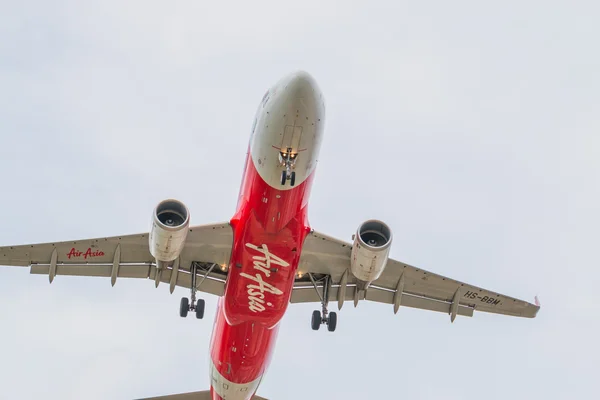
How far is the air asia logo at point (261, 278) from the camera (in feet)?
85.6

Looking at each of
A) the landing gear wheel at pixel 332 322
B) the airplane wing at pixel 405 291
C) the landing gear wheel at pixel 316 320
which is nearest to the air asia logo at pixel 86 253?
the airplane wing at pixel 405 291

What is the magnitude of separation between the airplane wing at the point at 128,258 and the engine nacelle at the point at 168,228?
2.05 metres

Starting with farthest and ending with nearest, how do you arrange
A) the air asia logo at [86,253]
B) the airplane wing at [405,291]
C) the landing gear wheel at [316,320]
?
1. the landing gear wheel at [316,320]
2. the airplane wing at [405,291]
3. the air asia logo at [86,253]

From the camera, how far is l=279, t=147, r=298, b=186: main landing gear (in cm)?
2416

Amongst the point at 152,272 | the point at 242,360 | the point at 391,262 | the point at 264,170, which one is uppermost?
the point at 264,170

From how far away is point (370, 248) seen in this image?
84.3ft

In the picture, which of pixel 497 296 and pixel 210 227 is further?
pixel 497 296

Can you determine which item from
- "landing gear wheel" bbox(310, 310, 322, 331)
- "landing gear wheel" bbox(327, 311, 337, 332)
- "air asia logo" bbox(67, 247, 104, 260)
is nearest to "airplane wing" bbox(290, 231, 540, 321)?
"landing gear wheel" bbox(310, 310, 322, 331)

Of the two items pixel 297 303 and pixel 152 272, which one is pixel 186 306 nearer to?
pixel 152 272

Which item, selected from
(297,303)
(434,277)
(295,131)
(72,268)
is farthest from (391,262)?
(72,268)

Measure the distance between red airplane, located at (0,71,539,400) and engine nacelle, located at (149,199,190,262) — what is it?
30mm

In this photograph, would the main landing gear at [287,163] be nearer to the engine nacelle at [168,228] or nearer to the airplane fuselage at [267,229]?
the airplane fuselage at [267,229]

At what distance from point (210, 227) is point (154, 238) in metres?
2.61

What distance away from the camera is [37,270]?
91.5 feet
